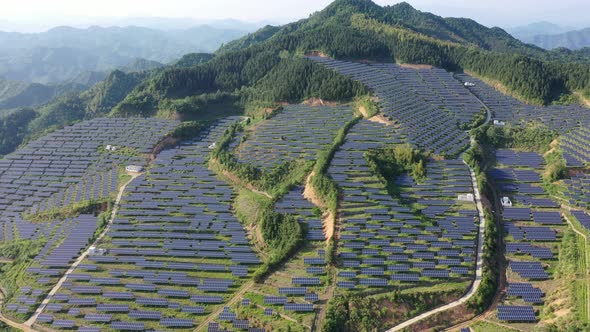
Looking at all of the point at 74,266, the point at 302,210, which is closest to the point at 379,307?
the point at 302,210

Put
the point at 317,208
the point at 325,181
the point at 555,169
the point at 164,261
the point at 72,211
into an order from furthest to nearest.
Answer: the point at 72,211 < the point at 555,169 < the point at 325,181 < the point at 317,208 < the point at 164,261

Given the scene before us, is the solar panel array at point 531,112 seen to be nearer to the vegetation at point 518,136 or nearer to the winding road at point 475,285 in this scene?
the vegetation at point 518,136

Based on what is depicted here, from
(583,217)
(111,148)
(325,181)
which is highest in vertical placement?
(325,181)

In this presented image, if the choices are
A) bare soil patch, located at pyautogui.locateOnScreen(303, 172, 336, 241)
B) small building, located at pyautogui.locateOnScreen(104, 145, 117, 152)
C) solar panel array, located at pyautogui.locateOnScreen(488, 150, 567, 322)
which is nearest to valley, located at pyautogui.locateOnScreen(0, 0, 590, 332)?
solar panel array, located at pyautogui.locateOnScreen(488, 150, 567, 322)

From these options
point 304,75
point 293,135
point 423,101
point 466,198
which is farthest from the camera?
point 304,75

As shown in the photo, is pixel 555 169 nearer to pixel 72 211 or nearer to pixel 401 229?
pixel 401 229

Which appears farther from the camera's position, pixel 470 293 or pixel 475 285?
pixel 475 285

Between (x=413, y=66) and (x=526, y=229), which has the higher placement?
(x=413, y=66)
